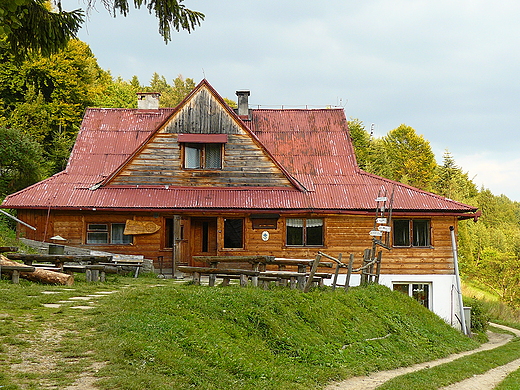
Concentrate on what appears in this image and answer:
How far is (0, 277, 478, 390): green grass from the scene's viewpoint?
7.90 metres

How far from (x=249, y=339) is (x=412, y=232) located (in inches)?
552

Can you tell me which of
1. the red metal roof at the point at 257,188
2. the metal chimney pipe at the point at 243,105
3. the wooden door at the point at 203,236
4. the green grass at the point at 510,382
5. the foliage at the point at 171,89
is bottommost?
the green grass at the point at 510,382

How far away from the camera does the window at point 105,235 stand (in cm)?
2298

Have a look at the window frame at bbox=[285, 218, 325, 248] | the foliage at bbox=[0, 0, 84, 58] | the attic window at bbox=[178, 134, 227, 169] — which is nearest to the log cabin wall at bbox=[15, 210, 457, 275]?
the window frame at bbox=[285, 218, 325, 248]

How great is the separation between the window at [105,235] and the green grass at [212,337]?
7104 millimetres

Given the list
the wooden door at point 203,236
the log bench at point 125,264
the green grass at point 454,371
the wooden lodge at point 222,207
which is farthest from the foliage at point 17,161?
the green grass at point 454,371

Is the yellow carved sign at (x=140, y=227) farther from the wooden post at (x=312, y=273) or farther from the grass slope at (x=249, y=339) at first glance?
the wooden post at (x=312, y=273)

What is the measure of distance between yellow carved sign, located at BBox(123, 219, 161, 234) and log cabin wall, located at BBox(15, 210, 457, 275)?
0.65ft

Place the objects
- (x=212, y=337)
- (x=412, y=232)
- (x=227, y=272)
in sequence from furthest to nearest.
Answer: (x=412, y=232)
(x=227, y=272)
(x=212, y=337)

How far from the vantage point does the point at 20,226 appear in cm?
2311

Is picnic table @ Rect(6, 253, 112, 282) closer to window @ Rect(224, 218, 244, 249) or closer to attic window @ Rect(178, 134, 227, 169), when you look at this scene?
window @ Rect(224, 218, 244, 249)

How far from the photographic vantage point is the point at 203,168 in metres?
24.0

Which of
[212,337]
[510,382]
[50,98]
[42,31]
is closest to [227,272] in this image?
[212,337]

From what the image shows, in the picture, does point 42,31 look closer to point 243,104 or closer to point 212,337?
point 212,337
